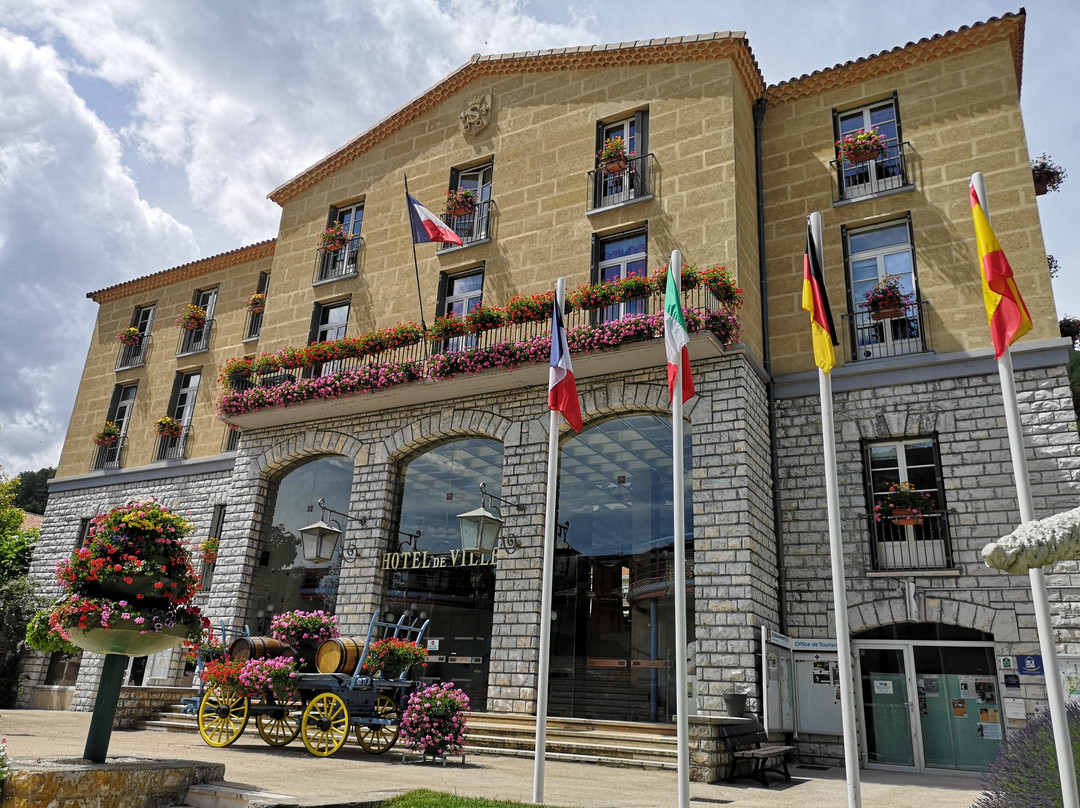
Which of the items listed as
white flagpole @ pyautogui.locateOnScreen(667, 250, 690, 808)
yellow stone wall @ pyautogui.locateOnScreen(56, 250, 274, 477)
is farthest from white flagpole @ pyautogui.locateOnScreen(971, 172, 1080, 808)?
yellow stone wall @ pyautogui.locateOnScreen(56, 250, 274, 477)

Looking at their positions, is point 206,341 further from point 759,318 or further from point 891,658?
point 891,658

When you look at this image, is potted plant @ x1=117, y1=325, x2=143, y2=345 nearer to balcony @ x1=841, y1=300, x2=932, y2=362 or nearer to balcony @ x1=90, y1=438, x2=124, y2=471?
balcony @ x1=90, y1=438, x2=124, y2=471

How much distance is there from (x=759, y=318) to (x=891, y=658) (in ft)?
20.7

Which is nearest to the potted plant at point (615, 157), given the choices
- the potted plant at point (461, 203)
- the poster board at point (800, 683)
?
the potted plant at point (461, 203)

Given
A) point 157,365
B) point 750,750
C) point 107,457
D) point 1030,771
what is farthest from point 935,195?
point 107,457

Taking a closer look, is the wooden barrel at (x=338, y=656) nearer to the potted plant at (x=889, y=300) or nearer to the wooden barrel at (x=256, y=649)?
the wooden barrel at (x=256, y=649)

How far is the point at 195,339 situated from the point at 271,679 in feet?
51.6

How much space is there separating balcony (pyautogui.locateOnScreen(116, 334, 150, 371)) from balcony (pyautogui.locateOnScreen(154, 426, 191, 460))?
3210 mm

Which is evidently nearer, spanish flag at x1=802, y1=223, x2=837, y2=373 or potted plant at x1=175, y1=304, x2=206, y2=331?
spanish flag at x1=802, y1=223, x2=837, y2=373

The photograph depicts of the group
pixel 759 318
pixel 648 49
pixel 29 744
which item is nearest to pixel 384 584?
pixel 29 744

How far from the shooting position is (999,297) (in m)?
7.00

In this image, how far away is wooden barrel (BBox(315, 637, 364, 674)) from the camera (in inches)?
437

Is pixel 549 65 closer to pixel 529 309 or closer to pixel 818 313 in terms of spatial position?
pixel 529 309

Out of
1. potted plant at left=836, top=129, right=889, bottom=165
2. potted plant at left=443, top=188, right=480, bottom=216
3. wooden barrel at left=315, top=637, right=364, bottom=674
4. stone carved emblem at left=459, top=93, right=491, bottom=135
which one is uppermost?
stone carved emblem at left=459, top=93, right=491, bottom=135
